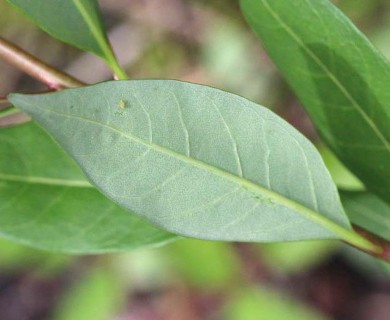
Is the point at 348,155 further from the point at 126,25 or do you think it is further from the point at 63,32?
the point at 126,25

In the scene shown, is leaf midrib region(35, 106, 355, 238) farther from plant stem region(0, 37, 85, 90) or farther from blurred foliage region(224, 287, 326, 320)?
blurred foliage region(224, 287, 326, 320)

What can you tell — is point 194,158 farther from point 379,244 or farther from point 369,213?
point 369,213

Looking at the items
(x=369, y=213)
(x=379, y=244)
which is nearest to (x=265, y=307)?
(x=369, y=213)

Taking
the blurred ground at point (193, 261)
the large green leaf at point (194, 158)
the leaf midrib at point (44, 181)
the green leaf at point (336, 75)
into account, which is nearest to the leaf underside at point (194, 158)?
the large green leaf at point (194, 158)

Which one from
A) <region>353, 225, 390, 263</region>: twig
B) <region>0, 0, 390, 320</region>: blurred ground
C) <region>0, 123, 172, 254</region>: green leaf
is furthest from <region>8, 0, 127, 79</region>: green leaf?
<region>0, 0, 390, 320</region>: blurred ground

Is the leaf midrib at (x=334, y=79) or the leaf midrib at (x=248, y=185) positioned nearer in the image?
the leaf midrib at (x=248, y=185)

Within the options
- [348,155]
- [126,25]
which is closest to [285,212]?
[348,155]

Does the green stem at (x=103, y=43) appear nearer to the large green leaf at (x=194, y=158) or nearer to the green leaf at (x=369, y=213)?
the large green leaf at (x=194, y=158)
